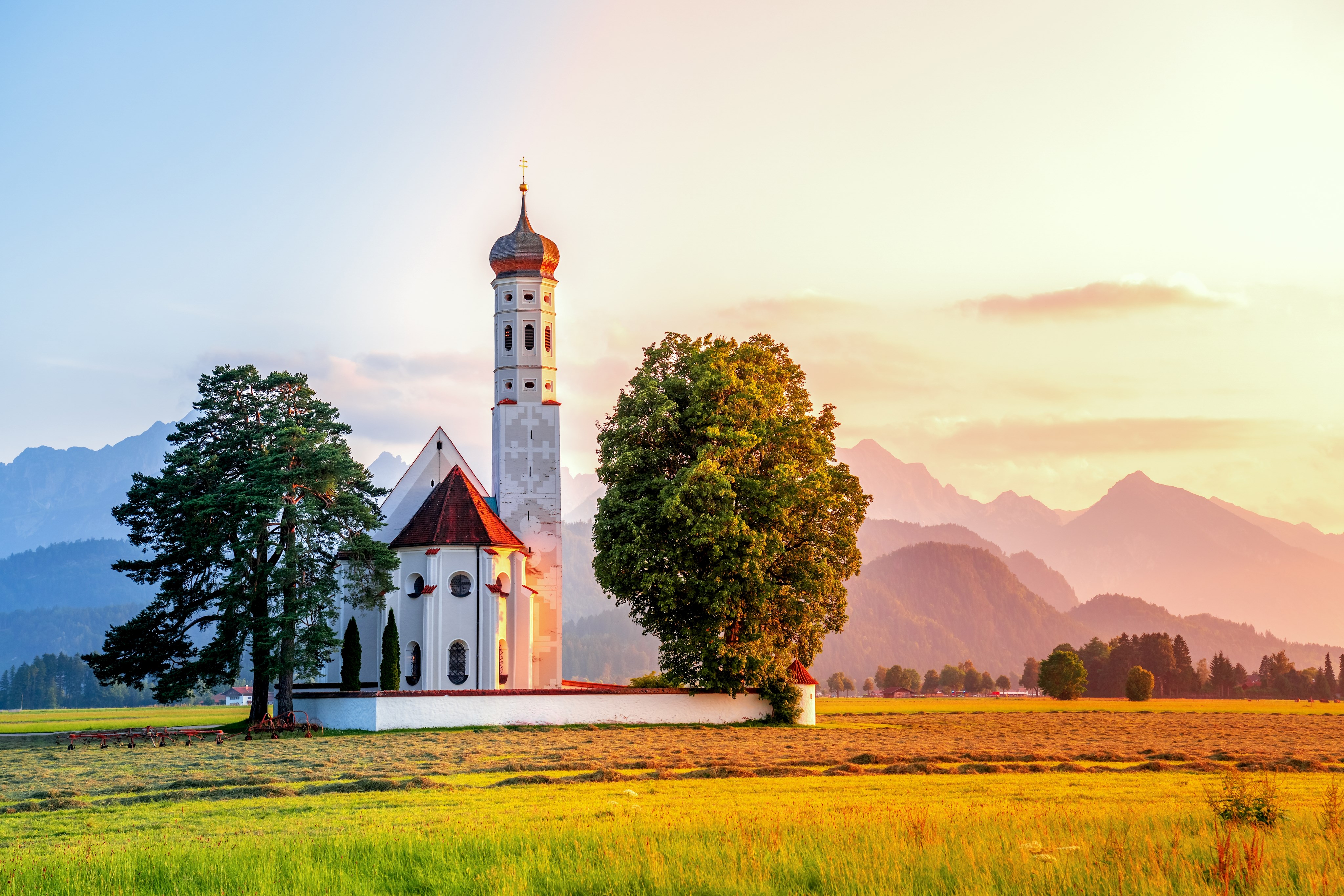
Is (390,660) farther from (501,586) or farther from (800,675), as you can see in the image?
(800,675)

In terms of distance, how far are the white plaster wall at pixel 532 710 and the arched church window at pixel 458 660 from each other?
8.80 meters

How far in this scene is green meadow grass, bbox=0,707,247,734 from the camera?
63625 mm

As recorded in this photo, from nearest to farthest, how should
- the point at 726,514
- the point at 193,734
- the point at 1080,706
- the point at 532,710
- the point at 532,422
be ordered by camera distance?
1. the point at 726,514
2. the point at 532,710
3. the point at 193,734
4. the point at 532,422
5. the point at 1080,706

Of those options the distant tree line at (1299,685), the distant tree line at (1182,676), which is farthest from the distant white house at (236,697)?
the distant tree line at (1299,685)

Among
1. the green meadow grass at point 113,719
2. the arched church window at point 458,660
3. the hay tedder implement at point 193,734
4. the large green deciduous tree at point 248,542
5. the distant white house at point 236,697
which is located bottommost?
the distant white house at point 236,697

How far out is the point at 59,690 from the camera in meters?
175

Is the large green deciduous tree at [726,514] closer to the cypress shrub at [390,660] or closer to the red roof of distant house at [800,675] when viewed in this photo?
the red roof of distant house at [800,675]

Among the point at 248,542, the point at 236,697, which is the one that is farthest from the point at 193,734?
the point at 236,697

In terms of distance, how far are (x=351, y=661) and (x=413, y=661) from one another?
2.99 m

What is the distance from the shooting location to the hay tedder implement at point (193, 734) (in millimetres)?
43188

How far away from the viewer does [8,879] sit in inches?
550

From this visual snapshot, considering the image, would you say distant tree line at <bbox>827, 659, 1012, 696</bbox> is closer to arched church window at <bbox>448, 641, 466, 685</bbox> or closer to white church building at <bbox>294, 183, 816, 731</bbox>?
white church building at <bbox>294, 183, 816, 731</bbox>

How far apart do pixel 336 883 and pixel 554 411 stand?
171 feet

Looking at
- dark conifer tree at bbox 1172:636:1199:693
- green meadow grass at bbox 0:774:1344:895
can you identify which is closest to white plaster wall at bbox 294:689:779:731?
green meadow grass at bbox 0:774:1344:895
